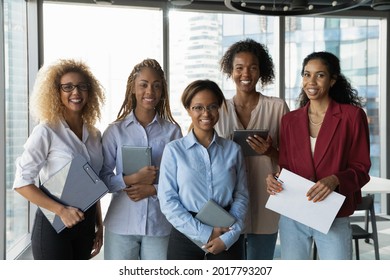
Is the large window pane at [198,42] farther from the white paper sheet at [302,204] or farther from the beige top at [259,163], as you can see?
the white paper sheet at [302,204]

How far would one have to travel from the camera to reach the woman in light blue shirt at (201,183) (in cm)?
158

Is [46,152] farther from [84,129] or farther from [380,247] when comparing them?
[380,247]

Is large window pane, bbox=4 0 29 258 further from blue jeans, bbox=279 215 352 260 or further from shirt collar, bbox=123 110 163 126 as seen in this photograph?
blue jeans, bbox=279 215 352 260

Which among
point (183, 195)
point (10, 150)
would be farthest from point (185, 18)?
point (183, 195)

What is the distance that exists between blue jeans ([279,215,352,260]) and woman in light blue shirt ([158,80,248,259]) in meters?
0.18

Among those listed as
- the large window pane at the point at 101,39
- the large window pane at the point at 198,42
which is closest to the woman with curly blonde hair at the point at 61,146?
the large window pane at the point at 101,39

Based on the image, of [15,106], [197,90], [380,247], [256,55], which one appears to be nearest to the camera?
[197,90]

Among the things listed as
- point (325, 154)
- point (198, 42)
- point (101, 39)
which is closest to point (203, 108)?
point (325, 154)

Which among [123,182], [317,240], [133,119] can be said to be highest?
[133,119]

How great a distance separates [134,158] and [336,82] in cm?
91

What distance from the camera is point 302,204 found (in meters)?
1.61

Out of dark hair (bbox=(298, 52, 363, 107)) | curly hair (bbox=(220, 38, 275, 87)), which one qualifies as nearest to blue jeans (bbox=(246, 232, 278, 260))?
dark hair (bbox=(298, 52, 363, 107))

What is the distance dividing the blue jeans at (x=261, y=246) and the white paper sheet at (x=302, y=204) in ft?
1.54
